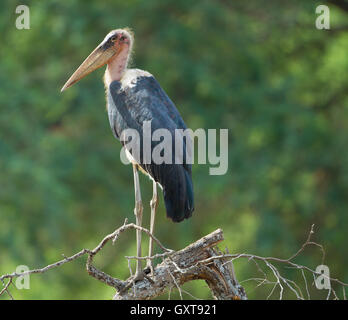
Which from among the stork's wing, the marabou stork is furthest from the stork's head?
the stork's wing

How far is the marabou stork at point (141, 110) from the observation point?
178 inches

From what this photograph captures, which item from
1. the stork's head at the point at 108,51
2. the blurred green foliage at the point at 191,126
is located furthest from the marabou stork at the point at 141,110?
the blurred green foliage at the point at 191,126

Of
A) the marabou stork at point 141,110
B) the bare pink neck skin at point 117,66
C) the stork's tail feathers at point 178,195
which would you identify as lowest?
the stork's tail feathers at point 178,195

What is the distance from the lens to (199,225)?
43.0 ft

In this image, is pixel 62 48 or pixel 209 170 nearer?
pixel 209 170

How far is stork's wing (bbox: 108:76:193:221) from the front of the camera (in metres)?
4.49

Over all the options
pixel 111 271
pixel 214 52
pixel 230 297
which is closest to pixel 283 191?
pixel 214 52

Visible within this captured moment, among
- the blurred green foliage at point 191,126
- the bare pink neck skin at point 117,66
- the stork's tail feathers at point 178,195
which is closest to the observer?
the stork's tail feathers at point 178,195

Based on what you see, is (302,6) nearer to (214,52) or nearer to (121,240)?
(214,52)

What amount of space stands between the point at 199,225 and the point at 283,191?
2.55 meters

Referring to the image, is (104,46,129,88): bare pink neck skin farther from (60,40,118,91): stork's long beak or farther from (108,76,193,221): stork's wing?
(108,76,193,221): stork's wing

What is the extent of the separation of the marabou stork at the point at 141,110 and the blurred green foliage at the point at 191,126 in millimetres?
4778

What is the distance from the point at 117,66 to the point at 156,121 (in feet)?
2.86

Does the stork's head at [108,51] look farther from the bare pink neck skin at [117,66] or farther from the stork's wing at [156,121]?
the stork's wing at [156,121]
